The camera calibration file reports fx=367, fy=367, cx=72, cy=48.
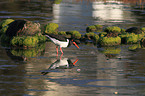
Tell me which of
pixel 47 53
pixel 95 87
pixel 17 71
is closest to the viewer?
pixel 95 87

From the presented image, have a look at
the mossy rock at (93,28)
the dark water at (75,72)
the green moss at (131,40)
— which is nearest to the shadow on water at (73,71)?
the dark water at (75,72)

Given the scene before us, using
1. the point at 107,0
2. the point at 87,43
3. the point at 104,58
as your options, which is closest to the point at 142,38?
the point at 87,43

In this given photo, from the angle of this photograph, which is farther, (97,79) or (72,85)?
(97,79)

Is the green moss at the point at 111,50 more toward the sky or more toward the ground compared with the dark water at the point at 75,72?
more toward the sky

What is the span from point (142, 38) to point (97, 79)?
12.2 m

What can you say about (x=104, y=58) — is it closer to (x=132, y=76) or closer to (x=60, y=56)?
(x=60, y=56)

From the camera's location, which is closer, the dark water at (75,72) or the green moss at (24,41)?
the dark water at (75,72)

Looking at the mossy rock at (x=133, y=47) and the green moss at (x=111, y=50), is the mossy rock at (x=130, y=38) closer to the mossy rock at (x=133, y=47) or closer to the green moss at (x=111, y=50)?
the mossy rock at (x=133, y=47)

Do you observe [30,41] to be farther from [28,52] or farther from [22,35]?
[28,52]

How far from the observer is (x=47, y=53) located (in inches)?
918

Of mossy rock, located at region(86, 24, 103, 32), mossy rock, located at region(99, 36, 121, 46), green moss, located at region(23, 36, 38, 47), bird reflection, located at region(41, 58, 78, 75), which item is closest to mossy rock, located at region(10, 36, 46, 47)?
green moss, located at region(23, 36, 38, 47)

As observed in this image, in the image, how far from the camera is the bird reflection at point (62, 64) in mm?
18641

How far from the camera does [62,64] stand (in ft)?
64.7

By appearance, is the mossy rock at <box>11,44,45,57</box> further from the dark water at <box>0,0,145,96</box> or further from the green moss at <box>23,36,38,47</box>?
the green moss at <box>23,36,38,47</box>
